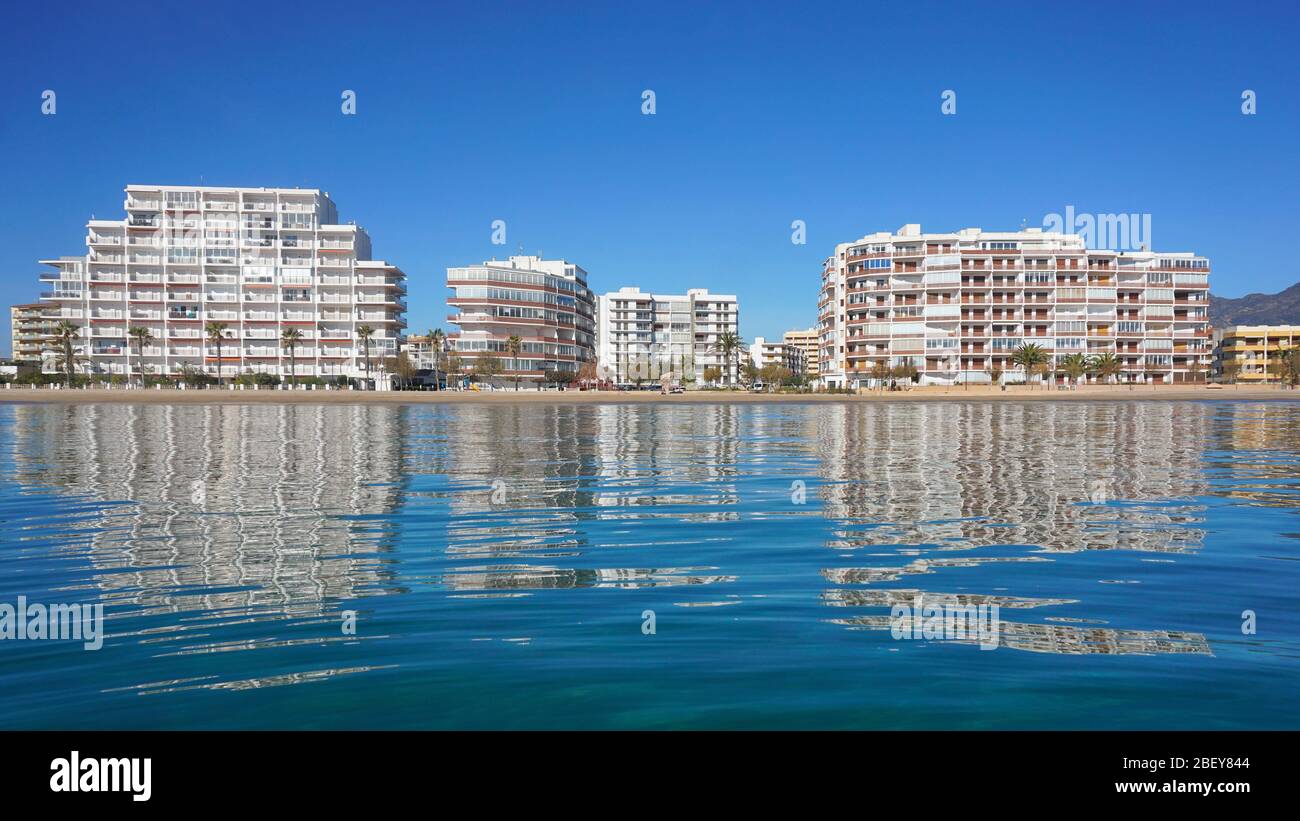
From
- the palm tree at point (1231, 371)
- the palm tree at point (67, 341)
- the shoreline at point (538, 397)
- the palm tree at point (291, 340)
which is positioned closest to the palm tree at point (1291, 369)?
the palm tree at point (1231, 371)

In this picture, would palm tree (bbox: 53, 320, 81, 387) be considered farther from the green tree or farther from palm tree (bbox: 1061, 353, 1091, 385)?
palm tree (bbox: 1061, 353, 1091, 385)

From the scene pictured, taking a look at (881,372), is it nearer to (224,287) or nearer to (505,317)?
(505,317)

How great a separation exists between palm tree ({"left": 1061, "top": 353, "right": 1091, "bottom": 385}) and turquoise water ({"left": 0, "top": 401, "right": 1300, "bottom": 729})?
14952 centimetres

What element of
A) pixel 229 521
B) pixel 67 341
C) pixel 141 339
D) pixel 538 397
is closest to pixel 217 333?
pixel 141 339

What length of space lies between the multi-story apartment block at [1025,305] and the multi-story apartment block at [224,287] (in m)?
100

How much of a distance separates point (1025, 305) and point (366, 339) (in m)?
127

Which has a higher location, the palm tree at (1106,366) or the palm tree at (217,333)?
the palm tree at (217,333)

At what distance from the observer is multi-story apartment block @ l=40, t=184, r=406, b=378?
173 meters

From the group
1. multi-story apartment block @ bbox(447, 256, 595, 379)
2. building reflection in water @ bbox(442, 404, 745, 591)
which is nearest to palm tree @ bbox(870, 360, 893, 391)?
multi-story apartment block @ bbox(447, 256, 595, 379)

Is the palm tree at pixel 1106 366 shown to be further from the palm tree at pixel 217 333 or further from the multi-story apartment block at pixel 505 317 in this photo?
the palm tree at pixel 217 333

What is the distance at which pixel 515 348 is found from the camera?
176500 mm

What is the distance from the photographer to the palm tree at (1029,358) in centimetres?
16562
